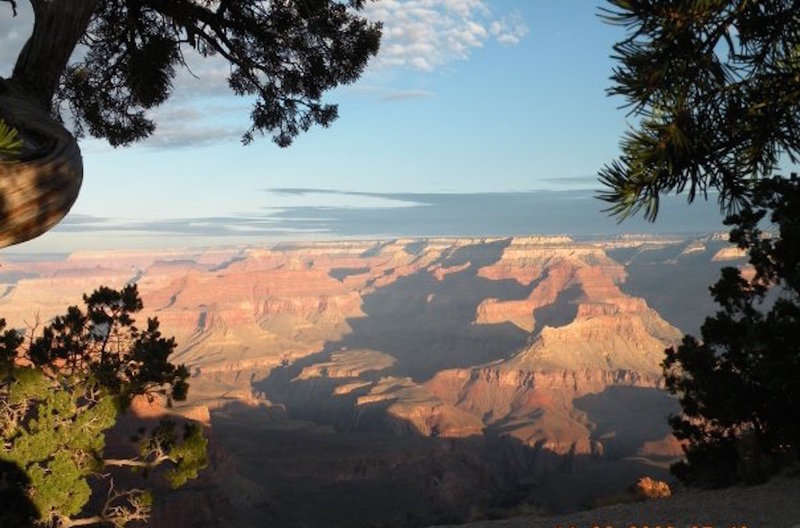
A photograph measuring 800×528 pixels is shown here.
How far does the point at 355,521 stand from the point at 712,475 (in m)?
51.7

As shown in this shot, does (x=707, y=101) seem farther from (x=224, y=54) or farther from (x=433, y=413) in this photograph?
(x=433, y=413)

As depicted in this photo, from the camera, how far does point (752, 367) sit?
14.6m

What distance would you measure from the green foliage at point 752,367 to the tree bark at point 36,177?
11.2m

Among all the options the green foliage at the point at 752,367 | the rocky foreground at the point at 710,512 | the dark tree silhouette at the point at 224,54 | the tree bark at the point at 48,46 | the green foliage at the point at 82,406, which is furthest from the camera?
the green foliage at the point at 752,367

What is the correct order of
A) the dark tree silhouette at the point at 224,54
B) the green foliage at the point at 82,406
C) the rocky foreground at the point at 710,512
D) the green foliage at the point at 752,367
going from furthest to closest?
1. the green foliage at the point at 752,367
2. the green foliage at the point at 82,406
3. the rocky foreground at the point at 710,512
4. the dark tree silhouette at the point at 224,54

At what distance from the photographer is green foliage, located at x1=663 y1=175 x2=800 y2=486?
1299 cm

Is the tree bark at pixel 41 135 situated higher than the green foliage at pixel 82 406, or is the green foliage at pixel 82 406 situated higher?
the tree bark at pixel 41 135

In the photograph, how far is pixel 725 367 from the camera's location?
53.0 feet

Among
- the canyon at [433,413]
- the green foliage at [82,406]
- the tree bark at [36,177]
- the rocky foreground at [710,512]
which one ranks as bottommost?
the canyon at [433,413]

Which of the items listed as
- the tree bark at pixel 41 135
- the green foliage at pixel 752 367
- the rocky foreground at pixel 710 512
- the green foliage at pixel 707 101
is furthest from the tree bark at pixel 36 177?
the green foliage at pixel 752 367

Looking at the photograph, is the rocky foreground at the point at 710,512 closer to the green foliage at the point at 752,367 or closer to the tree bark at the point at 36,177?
the green foliage at the point at 752,367

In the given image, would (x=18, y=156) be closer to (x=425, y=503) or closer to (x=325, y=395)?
(x=425, y=503)

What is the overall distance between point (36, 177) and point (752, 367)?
51.5 ft

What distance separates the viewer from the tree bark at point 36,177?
2.59 m
